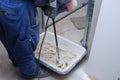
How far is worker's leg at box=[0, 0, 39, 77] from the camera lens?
1.11m

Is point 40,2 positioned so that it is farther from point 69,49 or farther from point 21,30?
point 69,49

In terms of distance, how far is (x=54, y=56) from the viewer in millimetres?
1687

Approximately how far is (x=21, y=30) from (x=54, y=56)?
0.58m

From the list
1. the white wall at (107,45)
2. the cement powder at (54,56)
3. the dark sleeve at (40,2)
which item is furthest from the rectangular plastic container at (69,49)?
the dark sleeve at (40,2)

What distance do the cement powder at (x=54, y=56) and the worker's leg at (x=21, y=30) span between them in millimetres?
270

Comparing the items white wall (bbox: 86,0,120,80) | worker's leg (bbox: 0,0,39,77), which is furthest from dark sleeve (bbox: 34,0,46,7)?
white wall (bbox: 86,0,120,80)

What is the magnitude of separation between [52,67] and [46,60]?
0.11 metres

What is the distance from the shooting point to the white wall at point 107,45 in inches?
43.4

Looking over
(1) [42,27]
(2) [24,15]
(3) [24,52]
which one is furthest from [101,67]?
(1) [42,27]

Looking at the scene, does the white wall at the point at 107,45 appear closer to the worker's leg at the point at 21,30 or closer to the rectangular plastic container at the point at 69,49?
the rectangular plastic container at the point at 69,49

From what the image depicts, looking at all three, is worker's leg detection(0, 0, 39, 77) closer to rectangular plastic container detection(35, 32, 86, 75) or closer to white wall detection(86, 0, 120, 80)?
rectangular plastic container detection(35, 32, 86, 75)

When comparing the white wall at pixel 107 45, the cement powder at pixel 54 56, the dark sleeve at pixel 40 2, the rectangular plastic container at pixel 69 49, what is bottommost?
the cement powder at pixel 54 56

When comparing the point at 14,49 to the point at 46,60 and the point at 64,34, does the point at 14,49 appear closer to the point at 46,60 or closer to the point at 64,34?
the point at 46,60

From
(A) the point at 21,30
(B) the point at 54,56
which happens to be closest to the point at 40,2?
(A) the point at 21,30
